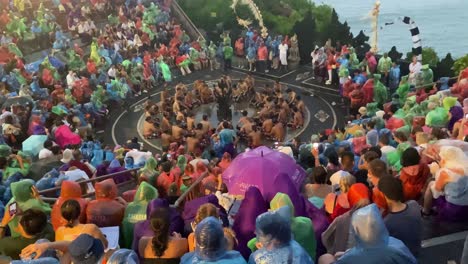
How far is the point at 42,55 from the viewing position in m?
23.1

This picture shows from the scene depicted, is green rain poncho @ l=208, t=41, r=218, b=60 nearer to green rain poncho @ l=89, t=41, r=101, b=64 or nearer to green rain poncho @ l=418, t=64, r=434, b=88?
green rain poncho @ l=89, t=41, r=101, b=64

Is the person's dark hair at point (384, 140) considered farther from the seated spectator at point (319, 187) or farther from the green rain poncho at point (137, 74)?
the green rain poncho at point (137, 74)

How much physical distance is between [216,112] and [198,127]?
302cm

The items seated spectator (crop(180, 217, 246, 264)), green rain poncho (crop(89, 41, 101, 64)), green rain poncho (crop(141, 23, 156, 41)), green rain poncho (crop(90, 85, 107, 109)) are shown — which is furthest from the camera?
green rain poncho (crop(141, 23, 156, 41))

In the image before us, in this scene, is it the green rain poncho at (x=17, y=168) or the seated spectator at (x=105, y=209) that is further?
the green rain poncho at (x=17, y=168)

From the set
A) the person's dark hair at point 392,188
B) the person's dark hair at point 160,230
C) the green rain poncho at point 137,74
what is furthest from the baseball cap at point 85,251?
the green rain poncho at point 137,74

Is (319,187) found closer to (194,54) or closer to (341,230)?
(341,230)

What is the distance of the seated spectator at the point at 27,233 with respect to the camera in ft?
18.5

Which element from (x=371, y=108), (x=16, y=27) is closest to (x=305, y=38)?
(x=371, y=108)

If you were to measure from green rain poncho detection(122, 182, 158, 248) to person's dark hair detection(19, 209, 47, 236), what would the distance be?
125cm

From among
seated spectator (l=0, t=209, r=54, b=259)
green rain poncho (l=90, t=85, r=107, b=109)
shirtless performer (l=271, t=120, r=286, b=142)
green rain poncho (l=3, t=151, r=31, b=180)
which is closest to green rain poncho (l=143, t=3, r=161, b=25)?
green rain poncho (l=90, t=85, r=107, b=109)

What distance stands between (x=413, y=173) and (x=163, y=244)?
3.42 meters

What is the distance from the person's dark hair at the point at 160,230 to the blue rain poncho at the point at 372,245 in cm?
177

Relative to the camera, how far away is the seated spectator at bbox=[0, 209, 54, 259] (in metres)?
5.63
